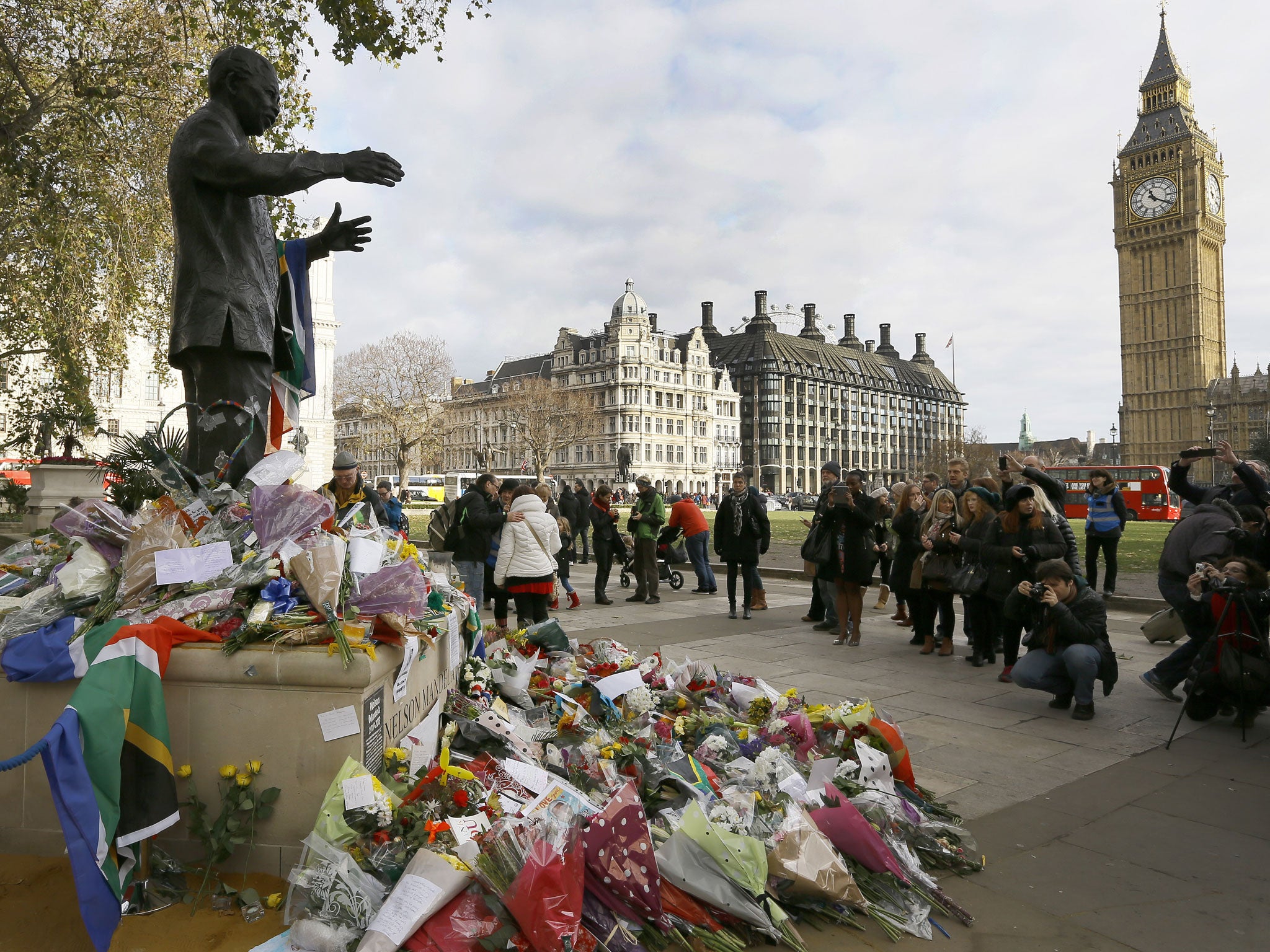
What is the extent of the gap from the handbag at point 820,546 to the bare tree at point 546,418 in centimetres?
5480

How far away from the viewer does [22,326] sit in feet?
60.0

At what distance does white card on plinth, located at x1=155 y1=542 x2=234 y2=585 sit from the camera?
10.9 feet

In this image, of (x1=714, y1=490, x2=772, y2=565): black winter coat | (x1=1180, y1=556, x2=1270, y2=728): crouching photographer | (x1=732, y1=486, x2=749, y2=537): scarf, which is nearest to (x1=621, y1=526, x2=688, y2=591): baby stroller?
(x1=714, y1=490, x2=772, y2=565): black winter coat

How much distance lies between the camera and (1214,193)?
316ft

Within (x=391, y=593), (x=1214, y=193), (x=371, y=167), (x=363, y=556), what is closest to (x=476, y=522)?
(x=363, y=556)

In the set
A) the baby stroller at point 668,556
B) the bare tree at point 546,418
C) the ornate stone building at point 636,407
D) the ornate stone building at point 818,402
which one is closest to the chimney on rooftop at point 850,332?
the ornate stone building at point 818,402

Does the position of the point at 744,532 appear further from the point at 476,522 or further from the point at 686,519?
the point at 686,519

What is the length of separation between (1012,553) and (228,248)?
6.52m

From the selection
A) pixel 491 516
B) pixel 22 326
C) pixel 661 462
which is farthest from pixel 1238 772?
pixel 661 462

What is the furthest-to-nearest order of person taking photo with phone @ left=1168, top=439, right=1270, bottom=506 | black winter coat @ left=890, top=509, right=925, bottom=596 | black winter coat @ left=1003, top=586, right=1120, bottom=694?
black winter coat @ left=890, top=509, right=925, bottom=596, black winter coat @ left=1003, top=586, right=1120, bottom=694, person taking photo with phone @ left=1168, top=439, right=1270, bottom=506

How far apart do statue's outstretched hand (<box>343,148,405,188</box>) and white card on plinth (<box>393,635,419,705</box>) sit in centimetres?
193

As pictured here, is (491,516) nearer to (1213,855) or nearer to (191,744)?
(191,744)

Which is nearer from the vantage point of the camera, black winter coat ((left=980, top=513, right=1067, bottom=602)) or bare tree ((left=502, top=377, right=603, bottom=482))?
black winter coat ((left=980, top=513, right=1067, bottom=602))

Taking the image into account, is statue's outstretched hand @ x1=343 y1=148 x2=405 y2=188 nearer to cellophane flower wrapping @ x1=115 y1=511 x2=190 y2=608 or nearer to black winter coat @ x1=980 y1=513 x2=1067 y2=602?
cellophane flower wrapping @ x1=115 y1=511 x2=190 y2=608
